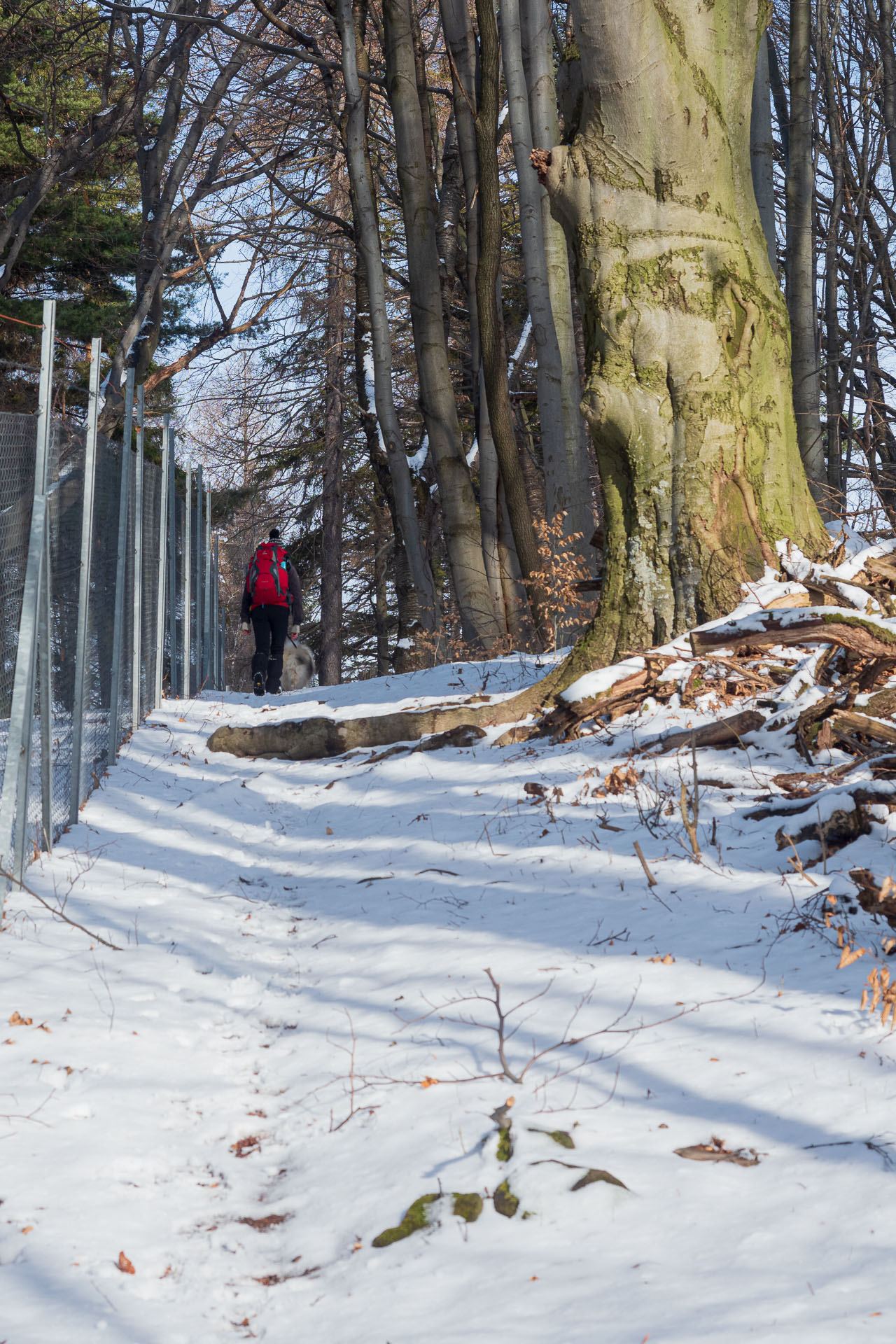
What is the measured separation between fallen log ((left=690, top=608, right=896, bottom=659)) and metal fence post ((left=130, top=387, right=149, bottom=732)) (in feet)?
15.4

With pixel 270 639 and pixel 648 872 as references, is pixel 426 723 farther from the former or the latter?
pixel 270 639

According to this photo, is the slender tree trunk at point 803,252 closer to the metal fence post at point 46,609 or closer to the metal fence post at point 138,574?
the metal fence post at point 138,574

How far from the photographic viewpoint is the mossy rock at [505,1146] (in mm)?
2322

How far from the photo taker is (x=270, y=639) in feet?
44.2

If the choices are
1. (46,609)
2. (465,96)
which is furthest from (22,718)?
(465,96)

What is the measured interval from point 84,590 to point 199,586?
9.26 meters

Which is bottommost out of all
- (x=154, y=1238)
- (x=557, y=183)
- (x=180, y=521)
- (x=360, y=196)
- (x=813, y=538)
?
(x=154, y=1238)

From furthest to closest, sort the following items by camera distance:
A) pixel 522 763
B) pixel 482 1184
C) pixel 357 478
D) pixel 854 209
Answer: pixel 357 478, pixel 854 209, pixel 522 763, pixel 482 1184

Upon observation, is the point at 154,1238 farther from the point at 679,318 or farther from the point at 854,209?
the point at 854,209

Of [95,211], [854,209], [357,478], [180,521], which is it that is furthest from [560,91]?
[357,478]

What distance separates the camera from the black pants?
43.3 feet

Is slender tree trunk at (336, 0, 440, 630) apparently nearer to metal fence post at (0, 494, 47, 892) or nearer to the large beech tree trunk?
the large beech tree trunk

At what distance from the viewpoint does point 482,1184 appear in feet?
7.41

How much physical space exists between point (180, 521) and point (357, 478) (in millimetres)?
9285
